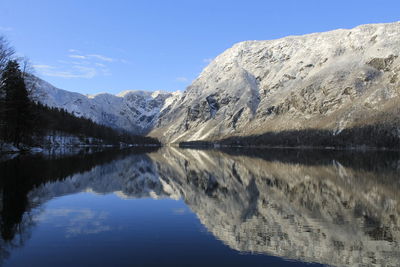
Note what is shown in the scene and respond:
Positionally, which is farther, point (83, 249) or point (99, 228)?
point (99, 228)

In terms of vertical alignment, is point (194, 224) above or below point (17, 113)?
below

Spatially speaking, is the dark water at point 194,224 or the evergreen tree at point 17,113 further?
the evergreen tree at point 17,113

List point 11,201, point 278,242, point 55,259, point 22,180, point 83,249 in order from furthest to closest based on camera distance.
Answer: point 22,180, point 11,201, point 278,242, point 83,249, point 55,259

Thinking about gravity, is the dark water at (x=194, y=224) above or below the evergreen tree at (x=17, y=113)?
below

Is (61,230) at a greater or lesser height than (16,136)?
lesser

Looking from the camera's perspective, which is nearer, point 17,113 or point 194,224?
point 194,224

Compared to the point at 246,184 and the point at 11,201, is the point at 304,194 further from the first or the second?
the point at 11,201

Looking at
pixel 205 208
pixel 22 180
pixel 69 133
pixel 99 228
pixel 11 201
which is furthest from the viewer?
pixel 69 133

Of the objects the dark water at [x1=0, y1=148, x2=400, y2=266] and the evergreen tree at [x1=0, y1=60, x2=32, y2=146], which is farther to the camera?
the evergreen tree at [x1=0, y1=60, x2=32, y2=146]

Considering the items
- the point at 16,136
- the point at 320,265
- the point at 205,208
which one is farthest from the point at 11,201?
the point at 16,136

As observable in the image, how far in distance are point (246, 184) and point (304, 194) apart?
9723 millimetres

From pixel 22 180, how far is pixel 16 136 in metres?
56.5

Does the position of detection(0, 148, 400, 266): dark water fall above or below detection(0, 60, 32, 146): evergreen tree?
below

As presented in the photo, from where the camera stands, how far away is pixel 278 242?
20.4m
